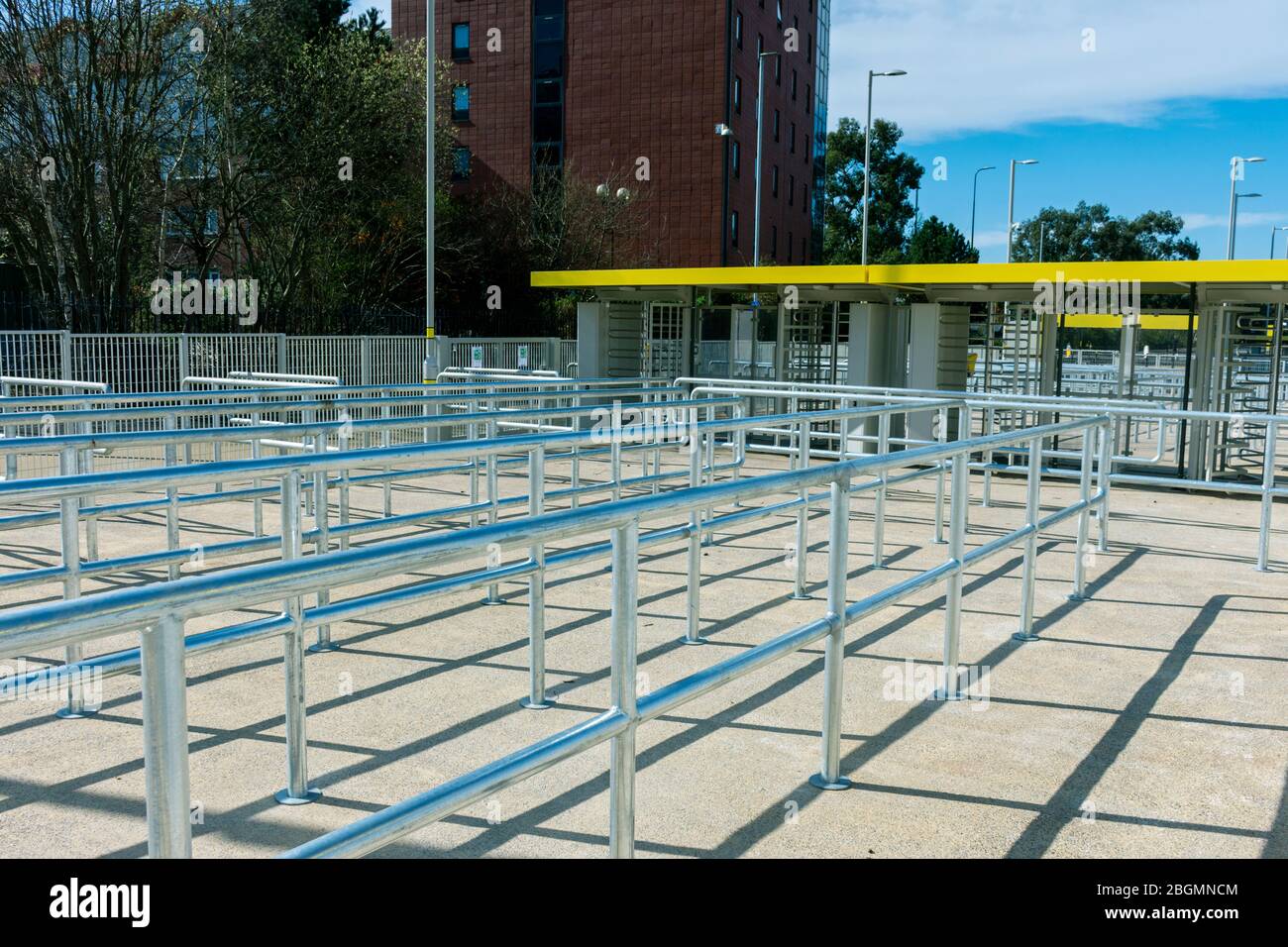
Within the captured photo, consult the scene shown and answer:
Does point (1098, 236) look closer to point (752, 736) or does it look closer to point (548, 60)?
point (548, 60)

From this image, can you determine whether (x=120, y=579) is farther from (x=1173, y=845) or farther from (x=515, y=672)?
(x=1173, y=845)

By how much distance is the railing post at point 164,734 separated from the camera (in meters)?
2.08

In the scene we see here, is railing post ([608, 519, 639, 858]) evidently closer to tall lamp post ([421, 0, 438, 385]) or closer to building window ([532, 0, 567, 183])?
tall lamp post ([421, 0, 438, 385])

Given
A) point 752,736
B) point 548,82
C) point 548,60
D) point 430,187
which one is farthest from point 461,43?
point 752,736

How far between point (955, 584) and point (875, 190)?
49956 millimetres

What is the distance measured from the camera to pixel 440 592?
455 centimetres

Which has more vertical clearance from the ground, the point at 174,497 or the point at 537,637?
the point at 174,497

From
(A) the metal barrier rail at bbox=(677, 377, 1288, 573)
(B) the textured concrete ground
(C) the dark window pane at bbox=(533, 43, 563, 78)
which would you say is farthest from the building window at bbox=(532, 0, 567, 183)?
(B) the textured concrete ground

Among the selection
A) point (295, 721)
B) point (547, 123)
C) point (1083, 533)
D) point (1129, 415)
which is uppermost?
point (547, 123)

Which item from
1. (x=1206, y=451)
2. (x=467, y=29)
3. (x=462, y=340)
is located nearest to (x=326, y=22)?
(x=467, y=29)

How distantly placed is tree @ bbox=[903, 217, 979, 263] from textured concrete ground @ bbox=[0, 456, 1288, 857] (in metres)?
41.7

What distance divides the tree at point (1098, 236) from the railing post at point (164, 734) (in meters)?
74.3

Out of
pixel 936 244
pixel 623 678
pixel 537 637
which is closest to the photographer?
pixel 623 678

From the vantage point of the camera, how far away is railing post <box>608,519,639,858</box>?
3.07 m
